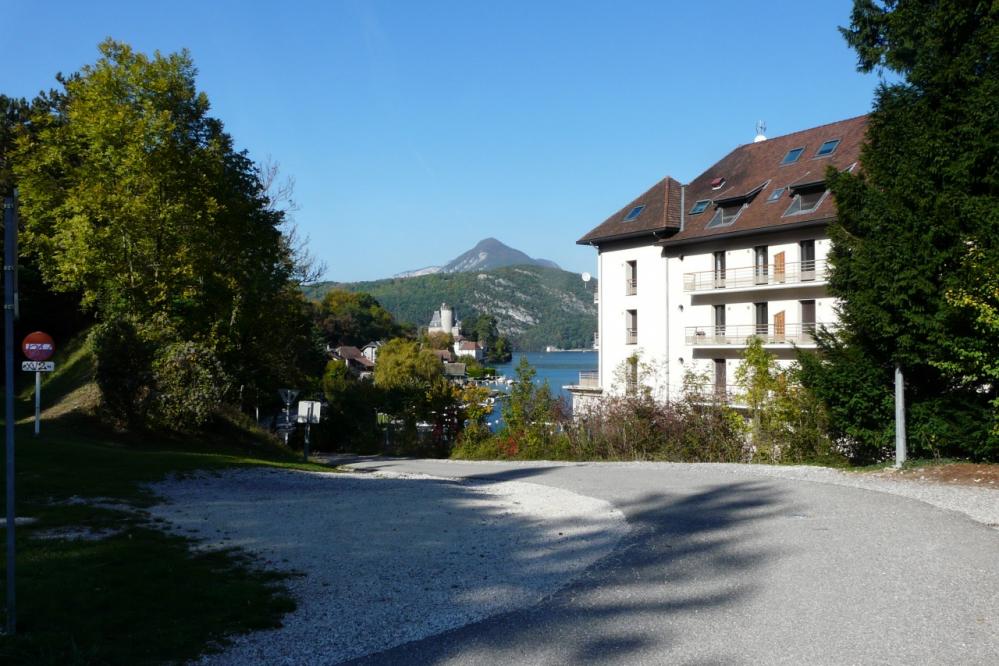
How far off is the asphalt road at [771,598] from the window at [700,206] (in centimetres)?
3074

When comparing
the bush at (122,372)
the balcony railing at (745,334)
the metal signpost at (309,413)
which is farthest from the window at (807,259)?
the bush at (122,372)

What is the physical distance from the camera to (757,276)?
38594mm

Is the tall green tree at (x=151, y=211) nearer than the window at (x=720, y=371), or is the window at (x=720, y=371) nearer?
the tall green tree at (x=151, y=211)

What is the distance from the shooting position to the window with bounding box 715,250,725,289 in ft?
132

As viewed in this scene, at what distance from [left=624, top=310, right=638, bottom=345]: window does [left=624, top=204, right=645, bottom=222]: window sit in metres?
5.07

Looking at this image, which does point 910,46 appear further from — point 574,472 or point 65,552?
point 65,552

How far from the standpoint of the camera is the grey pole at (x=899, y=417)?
686 inches

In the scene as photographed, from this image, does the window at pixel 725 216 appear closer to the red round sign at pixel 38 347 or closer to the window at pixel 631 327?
the window at pixel 631 327

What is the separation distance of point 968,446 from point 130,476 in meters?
16.4

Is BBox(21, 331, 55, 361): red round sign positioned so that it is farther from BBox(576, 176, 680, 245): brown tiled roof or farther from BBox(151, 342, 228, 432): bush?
BBox(576, 176, 680, 245): brown tiled roof

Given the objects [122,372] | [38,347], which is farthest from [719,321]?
[38,347]

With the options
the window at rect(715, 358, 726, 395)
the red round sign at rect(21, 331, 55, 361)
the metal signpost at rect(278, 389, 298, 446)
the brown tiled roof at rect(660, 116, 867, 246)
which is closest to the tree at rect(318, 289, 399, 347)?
the metal signpost at rect(278, 389, 298, 446)

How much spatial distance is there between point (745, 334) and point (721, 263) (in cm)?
A: 375

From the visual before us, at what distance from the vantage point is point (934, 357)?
1653 centimetres
